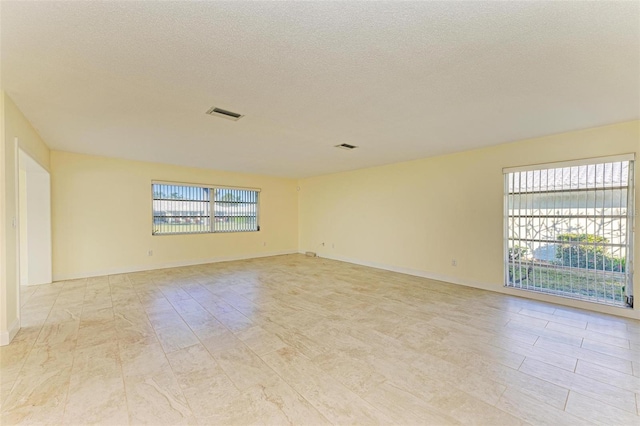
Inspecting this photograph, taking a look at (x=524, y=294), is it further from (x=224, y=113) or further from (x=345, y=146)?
(x=224, y=113)

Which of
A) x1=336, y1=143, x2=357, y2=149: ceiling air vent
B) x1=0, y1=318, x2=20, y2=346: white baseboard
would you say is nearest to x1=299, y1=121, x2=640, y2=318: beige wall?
x1=336, y1=143, x2=357, y2=149: ceiling air vent

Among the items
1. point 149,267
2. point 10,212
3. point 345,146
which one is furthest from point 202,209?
point 345,146

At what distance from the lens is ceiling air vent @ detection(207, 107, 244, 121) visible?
2996 mm

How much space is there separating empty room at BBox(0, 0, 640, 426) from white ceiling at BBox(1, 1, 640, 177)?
20 mm

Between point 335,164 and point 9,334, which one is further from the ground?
point 335,164

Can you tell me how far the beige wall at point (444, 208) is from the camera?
3.78m

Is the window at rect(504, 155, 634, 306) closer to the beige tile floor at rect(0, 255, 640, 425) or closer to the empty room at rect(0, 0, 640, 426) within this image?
the empty room at rect(0, 0, 640, 426)

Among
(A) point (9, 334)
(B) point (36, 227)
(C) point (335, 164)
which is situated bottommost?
(A) point (9, 334)

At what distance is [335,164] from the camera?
242 inches

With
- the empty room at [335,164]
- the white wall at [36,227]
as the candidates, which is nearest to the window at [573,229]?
the empty room at [335,164]

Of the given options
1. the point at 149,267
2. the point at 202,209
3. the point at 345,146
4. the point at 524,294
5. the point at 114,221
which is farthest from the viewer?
the point at 202,209

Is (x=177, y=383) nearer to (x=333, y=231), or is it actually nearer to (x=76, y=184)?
(x=76, y=184)

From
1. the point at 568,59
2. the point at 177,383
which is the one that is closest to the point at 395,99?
the point at 568,59

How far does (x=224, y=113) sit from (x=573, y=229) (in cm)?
492
